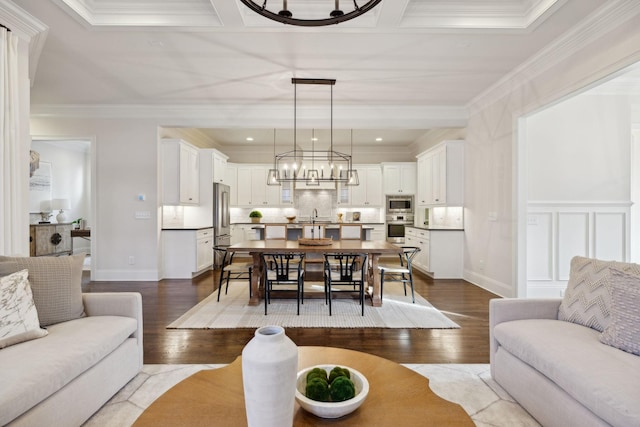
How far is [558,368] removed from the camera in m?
1.52

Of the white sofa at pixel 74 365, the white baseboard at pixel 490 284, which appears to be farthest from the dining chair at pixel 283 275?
the white baseboard at pixel 490 284

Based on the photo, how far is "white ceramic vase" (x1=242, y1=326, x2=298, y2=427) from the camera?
0.91 meters

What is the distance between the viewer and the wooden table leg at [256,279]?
12.9 ft

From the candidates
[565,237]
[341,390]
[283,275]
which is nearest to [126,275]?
[283,275]

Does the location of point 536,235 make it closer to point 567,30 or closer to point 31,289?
point 567,30

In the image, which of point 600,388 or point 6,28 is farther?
point 6,28

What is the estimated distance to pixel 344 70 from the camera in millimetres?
3939

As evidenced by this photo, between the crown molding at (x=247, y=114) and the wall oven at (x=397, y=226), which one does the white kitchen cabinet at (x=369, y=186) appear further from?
the crown molding at (x=247, y=114)

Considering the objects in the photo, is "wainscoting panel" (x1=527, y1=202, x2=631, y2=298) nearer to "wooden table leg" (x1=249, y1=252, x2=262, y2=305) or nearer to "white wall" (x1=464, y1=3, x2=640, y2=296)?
"white wall" (x1=464, y1=3, x2=640, y2=296)

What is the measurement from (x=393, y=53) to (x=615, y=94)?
3081 mm

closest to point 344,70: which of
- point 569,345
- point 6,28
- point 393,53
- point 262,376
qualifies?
point 393,53

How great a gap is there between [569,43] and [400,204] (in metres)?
5.27

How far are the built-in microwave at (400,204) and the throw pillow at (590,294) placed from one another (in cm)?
608

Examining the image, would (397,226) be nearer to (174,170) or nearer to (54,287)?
(174,170)
